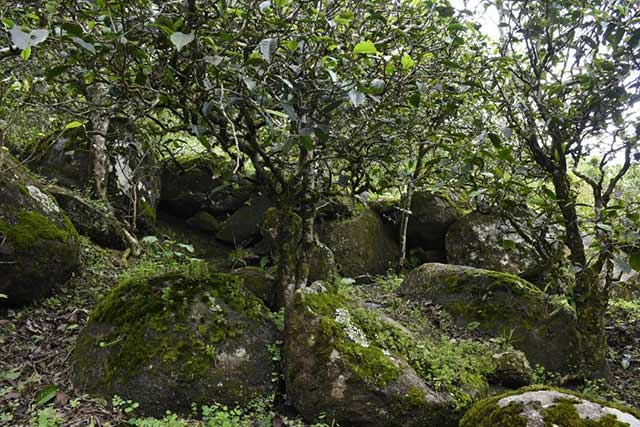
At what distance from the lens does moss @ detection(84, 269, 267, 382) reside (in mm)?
3334

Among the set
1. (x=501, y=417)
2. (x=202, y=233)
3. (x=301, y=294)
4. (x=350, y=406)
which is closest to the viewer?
(x=501, y=417)

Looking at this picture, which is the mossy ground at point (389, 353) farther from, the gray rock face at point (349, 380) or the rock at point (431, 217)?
the rock at point (431, 217)

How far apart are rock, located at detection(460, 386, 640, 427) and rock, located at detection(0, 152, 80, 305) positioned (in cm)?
396

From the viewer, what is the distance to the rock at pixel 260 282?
473cm

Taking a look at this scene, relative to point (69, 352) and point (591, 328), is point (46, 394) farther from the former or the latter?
point (591, 328)

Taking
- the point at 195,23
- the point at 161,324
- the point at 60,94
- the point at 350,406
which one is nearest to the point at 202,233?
the point at 60,94

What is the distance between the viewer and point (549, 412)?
2.59 metres

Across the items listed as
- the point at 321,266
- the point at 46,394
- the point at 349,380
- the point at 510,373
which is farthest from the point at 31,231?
the point at 510,373

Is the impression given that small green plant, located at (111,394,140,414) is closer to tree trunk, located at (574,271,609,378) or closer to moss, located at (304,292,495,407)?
moss, located at (304,292,495,407)

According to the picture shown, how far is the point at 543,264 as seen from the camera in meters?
4.72

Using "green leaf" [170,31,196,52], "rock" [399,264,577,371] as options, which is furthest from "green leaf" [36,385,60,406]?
"rock" [399,264,577,371]

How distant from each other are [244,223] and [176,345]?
4.67 m

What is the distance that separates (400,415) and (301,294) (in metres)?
1.19

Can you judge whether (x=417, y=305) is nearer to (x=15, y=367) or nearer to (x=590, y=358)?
(x=590, y=358)
